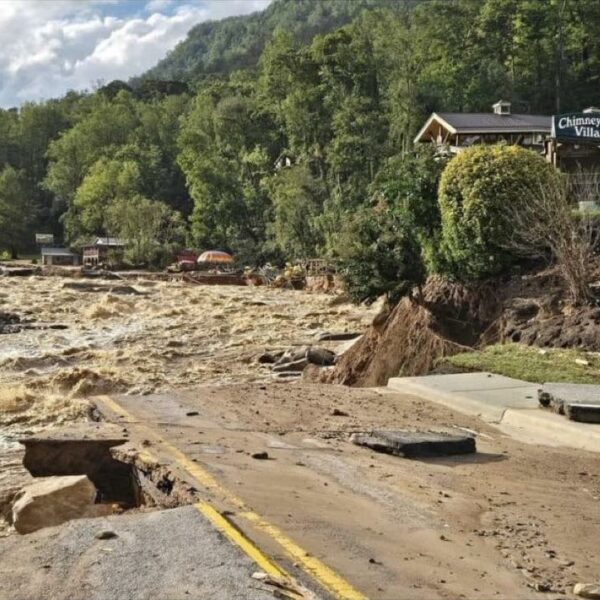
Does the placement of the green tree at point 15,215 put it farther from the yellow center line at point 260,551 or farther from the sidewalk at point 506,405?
the yellow center line at point 260,551

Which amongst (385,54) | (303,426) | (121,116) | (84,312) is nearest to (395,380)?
(303,426)

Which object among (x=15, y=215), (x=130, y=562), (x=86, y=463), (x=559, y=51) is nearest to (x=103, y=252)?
(x=15, y=215)

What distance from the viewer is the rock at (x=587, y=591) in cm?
492

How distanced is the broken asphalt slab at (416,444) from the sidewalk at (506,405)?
1.17 metres

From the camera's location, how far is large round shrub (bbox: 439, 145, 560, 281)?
55.1ft

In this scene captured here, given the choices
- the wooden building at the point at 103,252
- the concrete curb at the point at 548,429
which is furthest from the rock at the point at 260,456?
the wooden building at the point at 103,252

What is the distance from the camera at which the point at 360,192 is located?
6925 cm

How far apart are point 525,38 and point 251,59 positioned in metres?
122

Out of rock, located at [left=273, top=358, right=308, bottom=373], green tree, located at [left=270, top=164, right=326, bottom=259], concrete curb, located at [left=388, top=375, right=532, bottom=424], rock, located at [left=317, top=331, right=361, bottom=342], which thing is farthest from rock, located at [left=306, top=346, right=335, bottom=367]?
green tree, located at [left=270, top=164, right=326, bottom=259]

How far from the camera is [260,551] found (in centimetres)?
520

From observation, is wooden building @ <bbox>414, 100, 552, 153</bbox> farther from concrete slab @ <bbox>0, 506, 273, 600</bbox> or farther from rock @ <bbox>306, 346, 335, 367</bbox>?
concrete slab @ <bbox>0, 506, 273, 600</bbox>

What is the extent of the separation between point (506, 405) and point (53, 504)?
222 inches

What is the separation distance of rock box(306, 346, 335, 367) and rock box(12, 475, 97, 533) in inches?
530

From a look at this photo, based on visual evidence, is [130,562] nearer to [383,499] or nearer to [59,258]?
[383,499]
